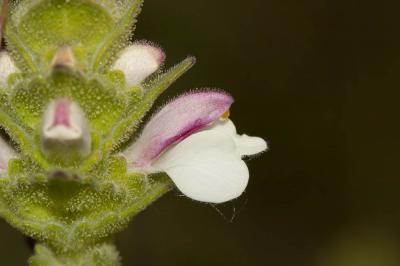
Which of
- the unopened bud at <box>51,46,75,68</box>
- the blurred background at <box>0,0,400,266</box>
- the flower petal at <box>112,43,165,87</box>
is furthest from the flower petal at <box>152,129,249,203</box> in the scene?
the blurred background at <box>0,0,400,266</box>

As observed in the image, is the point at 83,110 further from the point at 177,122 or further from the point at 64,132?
the point at 177,122

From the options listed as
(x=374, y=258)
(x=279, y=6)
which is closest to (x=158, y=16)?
(x=279, y=6)

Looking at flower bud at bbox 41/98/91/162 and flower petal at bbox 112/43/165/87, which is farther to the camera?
flower petal at bbox 112/43/165/87

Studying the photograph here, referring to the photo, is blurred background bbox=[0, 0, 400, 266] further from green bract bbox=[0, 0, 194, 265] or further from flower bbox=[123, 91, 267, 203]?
green bract bbox=[0, 0, 194, 265]

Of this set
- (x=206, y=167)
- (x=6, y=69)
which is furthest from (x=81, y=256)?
(x=6, y=69)

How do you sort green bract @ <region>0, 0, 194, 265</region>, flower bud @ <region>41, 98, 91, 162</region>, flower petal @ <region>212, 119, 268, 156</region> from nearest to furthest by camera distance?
flower bud @ <region>41, 98, 91, 162</region>, green bract @ <region>0, 0, 194, 265</region>, flower petal @ <region>212, 119, 268, 156</region>

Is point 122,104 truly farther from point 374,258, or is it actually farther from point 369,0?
point 369,0

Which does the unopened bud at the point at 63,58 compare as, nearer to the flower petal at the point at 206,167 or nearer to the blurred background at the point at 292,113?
the flower petal at the point at 206,167
